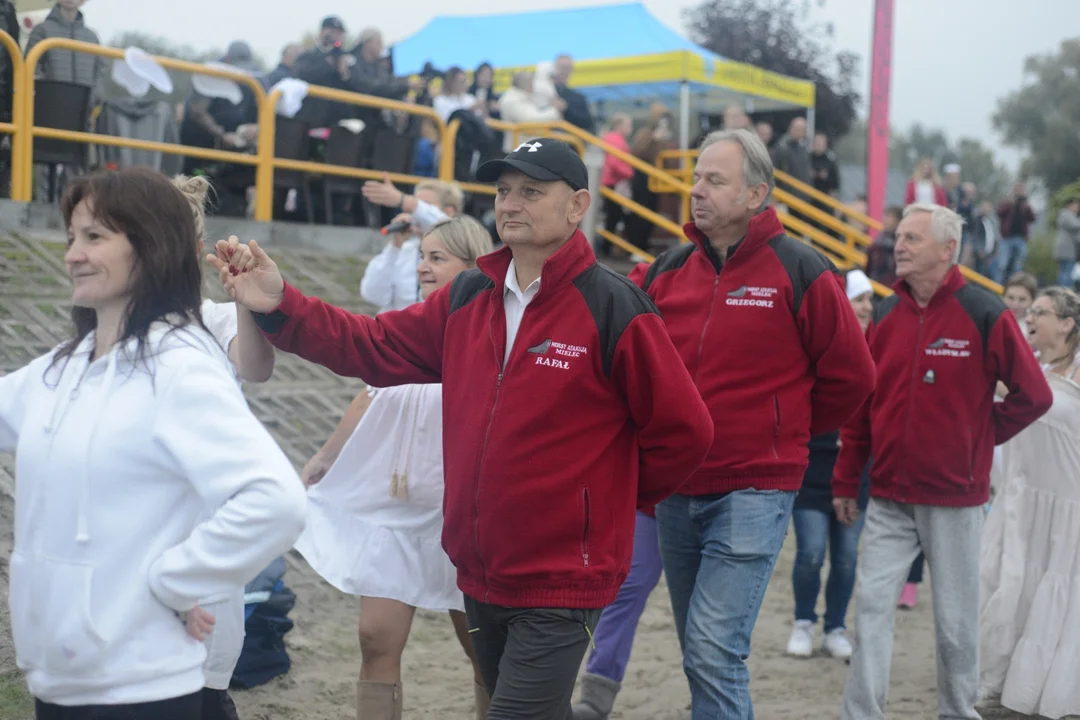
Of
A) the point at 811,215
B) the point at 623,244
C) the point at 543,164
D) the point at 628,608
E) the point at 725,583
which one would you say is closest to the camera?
the point at 543,164

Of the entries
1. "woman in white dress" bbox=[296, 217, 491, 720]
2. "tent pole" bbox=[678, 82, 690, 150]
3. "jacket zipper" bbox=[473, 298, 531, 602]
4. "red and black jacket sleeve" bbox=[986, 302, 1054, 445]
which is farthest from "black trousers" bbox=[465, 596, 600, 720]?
"tent pole" bbox=[678, 82, 690, 150]

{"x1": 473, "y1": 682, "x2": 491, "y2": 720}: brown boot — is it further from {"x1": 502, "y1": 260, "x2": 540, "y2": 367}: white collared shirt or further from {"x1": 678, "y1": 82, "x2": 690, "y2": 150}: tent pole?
{"x1": 678, "y1": 82, "x2": 690, "y2": 150}: tent pole

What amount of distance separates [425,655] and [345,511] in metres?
1.91

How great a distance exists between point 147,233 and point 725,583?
7.62 ft

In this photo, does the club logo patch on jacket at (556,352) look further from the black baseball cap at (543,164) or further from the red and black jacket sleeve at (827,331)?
the red and black jacket sleeve at (827,331)

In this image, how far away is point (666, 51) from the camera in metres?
17.4

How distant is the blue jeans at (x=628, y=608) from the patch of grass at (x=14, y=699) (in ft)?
7.07

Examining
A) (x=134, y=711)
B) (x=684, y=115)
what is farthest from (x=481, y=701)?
(x=684, y=115)

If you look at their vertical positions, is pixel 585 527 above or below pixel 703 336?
below

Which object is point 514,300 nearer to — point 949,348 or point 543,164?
point 543,164

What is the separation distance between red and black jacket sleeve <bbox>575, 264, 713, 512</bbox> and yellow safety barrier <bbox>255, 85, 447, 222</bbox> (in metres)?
7.08

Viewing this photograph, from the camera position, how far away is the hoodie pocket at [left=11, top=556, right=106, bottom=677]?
7.80 feet

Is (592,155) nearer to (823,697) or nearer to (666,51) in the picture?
(666,51)

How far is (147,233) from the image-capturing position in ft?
8.33
